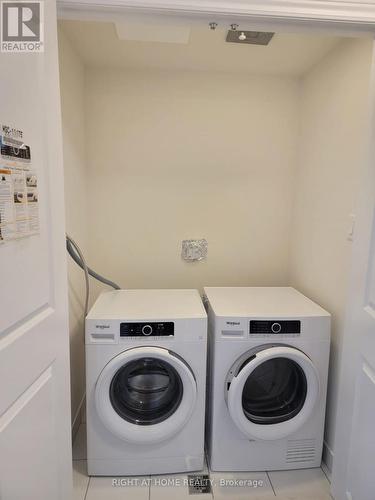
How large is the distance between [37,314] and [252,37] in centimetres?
173

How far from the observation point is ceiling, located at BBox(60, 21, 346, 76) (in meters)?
1.70

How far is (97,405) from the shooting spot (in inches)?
61.7


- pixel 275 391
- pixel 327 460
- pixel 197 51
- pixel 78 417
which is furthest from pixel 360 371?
pixel 197 51

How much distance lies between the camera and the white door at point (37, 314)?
32.6 inches

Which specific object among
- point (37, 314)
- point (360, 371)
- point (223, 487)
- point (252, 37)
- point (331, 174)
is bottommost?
point (223, 487)

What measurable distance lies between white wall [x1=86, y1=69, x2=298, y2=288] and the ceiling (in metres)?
0.08

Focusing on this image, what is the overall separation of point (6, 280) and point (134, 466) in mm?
1411

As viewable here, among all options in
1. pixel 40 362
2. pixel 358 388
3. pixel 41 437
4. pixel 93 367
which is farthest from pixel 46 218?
pixel 358 388

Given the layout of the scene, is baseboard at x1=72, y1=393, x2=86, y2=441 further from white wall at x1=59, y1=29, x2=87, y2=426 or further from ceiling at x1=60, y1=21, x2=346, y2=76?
ceiling at x1=60, y1=21, x2=346, y2=76

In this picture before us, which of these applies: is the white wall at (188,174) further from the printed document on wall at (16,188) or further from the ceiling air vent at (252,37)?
the printed document on wall at (16,188)

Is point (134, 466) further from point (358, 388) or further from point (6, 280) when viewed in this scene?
point (6, 280)

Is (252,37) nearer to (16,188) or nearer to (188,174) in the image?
(188,174)

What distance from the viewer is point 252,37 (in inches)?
66.5

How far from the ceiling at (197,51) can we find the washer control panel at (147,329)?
1510 mm
